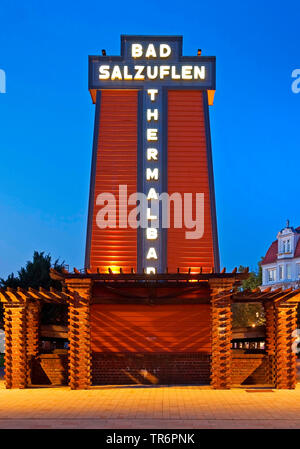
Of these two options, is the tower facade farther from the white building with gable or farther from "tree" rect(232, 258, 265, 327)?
the white building with gable

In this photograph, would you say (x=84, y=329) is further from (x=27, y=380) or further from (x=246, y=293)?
(x=246, y=293)

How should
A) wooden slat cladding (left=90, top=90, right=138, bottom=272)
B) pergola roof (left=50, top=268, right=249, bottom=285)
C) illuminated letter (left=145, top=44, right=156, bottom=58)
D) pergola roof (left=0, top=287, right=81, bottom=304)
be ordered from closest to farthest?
pergola roof (left=50, top=268, right=249, bottom=285), pergola roof (left=0, top=287, right=81, bottom=304), wooden slat cladding (left=90, top=90, right=138, bottom=272), illuminated letter (left=145, top=44, right=156, bottom=58)

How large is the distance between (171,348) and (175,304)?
2058 mm

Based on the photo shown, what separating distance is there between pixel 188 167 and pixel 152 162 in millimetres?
1889

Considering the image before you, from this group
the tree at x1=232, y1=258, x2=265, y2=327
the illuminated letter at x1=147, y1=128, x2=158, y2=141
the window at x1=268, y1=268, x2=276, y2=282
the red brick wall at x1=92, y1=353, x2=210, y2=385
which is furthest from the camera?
the window at x1=268, y1=268, x2=276, y2=282

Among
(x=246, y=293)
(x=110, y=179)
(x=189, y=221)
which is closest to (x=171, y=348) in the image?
(x=246, y=293)

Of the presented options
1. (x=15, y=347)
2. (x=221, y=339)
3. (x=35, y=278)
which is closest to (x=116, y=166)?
(x=15, y=347)

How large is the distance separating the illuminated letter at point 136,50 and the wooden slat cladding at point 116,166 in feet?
7.28

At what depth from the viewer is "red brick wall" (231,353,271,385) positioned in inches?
945

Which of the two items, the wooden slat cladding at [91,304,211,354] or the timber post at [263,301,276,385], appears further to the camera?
the wooden slat cladding at [91,304,211,354]

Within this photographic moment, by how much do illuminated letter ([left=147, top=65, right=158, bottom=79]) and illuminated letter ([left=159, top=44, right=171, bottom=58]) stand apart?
2.68ft

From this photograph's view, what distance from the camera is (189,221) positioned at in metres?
26.3

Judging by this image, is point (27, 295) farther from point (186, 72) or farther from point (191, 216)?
point (186, 72)

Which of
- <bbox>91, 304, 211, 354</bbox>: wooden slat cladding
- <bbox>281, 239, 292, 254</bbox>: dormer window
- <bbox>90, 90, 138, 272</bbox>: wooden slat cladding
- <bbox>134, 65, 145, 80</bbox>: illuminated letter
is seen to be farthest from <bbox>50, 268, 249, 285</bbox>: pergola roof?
<bbox>281, 239, 292, 254</bbox>: dormer window
